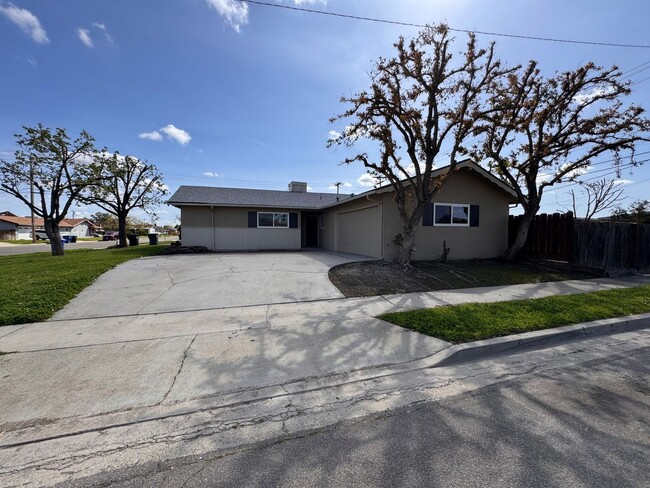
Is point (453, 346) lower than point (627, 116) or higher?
lower

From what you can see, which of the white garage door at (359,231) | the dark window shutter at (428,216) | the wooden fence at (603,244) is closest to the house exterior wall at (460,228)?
the dark window shutter at (428,216)

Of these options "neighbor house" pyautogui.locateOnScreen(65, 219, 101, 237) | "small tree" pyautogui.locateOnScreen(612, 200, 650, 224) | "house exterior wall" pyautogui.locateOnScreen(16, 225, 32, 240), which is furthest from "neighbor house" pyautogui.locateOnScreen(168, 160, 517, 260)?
"neighbor house" pyautogui.locateOnScreen(65, 219, 101, 237)

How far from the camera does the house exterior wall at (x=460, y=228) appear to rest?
12312 millimetres

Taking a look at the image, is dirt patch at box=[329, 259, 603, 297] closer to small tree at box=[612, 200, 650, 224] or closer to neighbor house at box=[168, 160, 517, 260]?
neighbor house at box=[168, 160, 517, 260]

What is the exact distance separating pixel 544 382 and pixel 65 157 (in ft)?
71.5

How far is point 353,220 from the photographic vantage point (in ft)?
49.8

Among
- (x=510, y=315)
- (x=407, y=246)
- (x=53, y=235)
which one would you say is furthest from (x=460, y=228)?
(x=53, y=235)

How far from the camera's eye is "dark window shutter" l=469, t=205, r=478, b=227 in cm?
1336

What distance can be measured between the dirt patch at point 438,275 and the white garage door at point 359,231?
207 cm

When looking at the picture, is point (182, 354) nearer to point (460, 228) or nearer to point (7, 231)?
point (460, 228)

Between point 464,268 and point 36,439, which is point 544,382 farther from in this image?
point 464,268

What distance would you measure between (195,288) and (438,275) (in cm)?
718

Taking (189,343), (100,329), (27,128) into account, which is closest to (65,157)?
(27,128)

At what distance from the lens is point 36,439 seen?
2.54 meters
